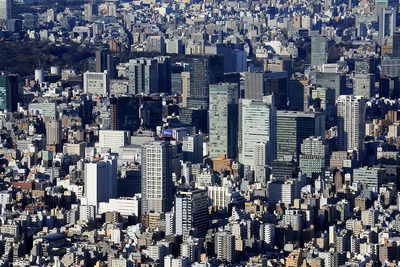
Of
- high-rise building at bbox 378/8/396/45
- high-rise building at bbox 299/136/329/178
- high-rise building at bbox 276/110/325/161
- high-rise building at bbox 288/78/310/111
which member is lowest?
high-rise building at bbox 299/136/329/178

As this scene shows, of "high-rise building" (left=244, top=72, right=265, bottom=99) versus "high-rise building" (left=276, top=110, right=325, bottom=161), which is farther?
"high-rise building" (left=244, top=72, right=265, bottom=99)

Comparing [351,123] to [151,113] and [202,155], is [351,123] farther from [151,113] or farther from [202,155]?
[151,113]

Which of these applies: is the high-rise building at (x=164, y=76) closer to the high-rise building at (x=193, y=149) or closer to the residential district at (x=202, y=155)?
the residential district at (x=202, y=155)

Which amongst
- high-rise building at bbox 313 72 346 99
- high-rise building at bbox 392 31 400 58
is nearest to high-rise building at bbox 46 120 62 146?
high-rise building at bbox 313 72 346 99

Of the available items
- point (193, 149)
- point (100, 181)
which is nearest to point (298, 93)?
point (193, 149)

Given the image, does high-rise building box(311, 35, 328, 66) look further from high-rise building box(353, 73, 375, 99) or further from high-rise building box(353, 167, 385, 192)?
high-rise building box(353, 167, 385, 192)

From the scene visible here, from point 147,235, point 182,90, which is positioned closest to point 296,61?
point 182,90

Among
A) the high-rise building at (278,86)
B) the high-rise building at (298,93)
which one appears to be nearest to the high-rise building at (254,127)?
the high-rise building at (278,86)
